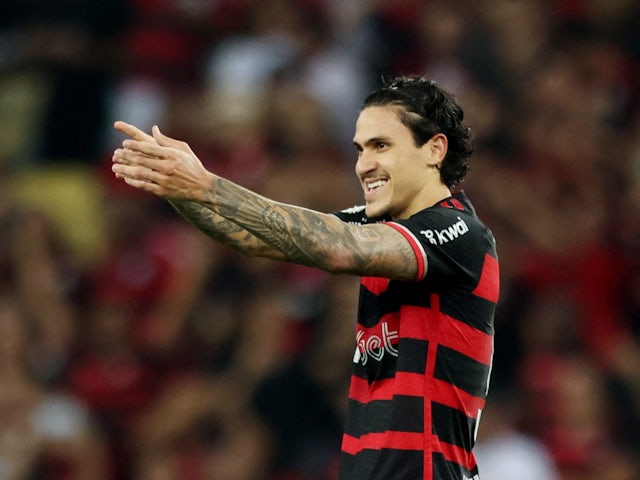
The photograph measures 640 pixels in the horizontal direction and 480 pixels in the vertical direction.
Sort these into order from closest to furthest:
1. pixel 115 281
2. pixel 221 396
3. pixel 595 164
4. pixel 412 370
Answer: pixel 412 370 < pixel 221 396 < pixel 115 281 < pixel 595 164

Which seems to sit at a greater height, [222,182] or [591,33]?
[591,33]

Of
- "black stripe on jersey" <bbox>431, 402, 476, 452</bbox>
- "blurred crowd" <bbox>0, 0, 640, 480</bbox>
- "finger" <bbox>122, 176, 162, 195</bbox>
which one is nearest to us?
"finger" <bbox>122, 176, 162, 195</bbox>

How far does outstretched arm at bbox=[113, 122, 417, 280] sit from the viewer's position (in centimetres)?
378

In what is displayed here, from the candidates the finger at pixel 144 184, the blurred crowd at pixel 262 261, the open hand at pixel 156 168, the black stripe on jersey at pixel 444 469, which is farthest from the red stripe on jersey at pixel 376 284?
the blurred crowd at pixel 262 261

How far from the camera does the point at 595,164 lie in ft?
31.3

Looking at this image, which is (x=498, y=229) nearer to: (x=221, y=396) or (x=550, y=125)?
(x=550, y=125)

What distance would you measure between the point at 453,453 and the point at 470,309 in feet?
1.65

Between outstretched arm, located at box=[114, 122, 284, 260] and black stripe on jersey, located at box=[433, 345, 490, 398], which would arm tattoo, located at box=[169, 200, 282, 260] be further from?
black stripe on jersey, located at box=[433, 345, 490, 398]

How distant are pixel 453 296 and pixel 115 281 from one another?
4783mm

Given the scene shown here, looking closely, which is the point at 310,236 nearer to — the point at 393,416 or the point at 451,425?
the point at 393,416

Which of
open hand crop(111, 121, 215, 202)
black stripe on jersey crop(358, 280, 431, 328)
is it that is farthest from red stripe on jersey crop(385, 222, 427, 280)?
open hand crop(111, 121, 215, 202)

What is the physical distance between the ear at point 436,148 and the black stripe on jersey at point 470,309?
0.52 meters

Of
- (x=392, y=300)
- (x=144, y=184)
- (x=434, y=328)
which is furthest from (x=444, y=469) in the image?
(x=144, y=184)

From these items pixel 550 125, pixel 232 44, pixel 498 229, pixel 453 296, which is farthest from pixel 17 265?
pixel 453 296
